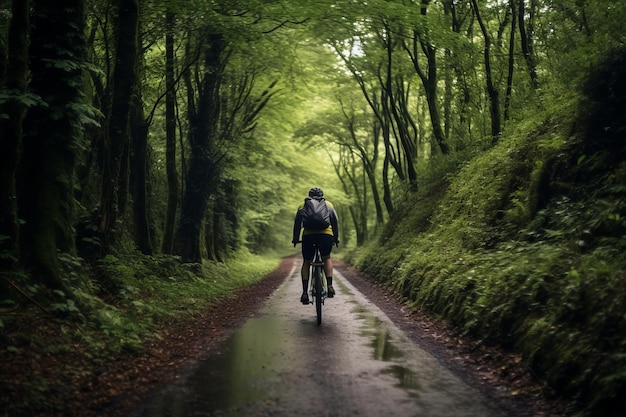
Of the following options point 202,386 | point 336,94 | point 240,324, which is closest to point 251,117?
point 336,94

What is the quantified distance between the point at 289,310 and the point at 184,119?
1121cm

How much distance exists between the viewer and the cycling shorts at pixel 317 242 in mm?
9531

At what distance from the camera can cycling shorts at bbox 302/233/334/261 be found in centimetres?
953

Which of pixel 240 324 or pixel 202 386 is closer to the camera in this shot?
pixel 202 386

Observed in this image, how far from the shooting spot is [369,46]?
22.6 metres

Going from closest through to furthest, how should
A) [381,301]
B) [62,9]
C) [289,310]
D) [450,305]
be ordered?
1. [62,9]
2. [450,305]
3. [289,310]
4. [381,301]

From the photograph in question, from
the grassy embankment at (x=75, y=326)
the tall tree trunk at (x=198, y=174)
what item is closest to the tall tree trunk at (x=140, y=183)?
the grassy embankment at (x=75, y=326)

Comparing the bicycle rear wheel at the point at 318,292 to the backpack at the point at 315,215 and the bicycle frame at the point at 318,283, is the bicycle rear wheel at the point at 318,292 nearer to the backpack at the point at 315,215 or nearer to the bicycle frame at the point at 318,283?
the bicycle frame at the point at 318,283

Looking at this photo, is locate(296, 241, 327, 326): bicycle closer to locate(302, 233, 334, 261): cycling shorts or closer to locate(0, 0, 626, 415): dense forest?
locate(302, 233, 334, 261): cycling shorts

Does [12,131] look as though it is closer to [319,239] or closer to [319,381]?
[319,381]

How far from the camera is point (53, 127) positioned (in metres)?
7.68

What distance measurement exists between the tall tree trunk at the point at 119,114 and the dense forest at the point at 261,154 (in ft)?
0.13

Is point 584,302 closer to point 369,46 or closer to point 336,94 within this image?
point 369,46

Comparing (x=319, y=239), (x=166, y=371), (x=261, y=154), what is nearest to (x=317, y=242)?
(x=319, y=239)
